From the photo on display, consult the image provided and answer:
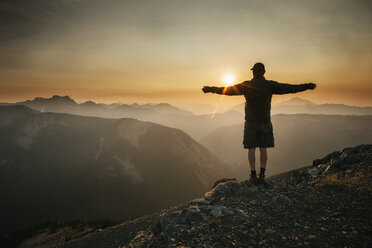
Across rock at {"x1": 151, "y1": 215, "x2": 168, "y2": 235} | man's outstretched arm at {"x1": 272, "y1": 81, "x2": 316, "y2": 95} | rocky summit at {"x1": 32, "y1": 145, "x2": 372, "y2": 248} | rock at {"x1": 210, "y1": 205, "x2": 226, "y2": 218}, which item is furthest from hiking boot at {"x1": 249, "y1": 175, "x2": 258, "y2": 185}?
rock at {"x1": 151, "y1": 215, "x2": 168, "y2": 235}

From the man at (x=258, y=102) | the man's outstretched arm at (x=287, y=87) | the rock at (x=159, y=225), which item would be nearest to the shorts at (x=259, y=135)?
the man at (x=258, y=102)

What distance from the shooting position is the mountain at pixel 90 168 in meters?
73.1

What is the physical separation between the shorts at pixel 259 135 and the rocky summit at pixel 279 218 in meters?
1.72

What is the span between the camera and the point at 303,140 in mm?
159625

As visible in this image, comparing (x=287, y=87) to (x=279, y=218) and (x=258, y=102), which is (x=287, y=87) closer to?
(x=258, y=102)

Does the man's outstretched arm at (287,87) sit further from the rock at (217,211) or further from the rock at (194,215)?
the rock at (194,215)

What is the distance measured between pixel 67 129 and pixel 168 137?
188 ft

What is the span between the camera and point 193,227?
505 cm

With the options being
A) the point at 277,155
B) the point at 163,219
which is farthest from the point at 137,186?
the point at 277,155

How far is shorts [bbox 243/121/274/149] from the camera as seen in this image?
6.45 meters

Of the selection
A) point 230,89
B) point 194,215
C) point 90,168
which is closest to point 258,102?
point 230,89

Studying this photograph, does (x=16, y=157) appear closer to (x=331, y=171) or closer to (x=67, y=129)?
(x=67, y=129)

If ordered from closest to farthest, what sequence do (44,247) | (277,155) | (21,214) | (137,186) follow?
(44,247) < (21,214) < (137,186) < (277,155)

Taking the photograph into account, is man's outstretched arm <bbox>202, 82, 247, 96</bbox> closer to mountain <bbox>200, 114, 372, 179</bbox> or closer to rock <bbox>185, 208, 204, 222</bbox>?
rock <bbox>185, 208, 204, 222</bbox>
